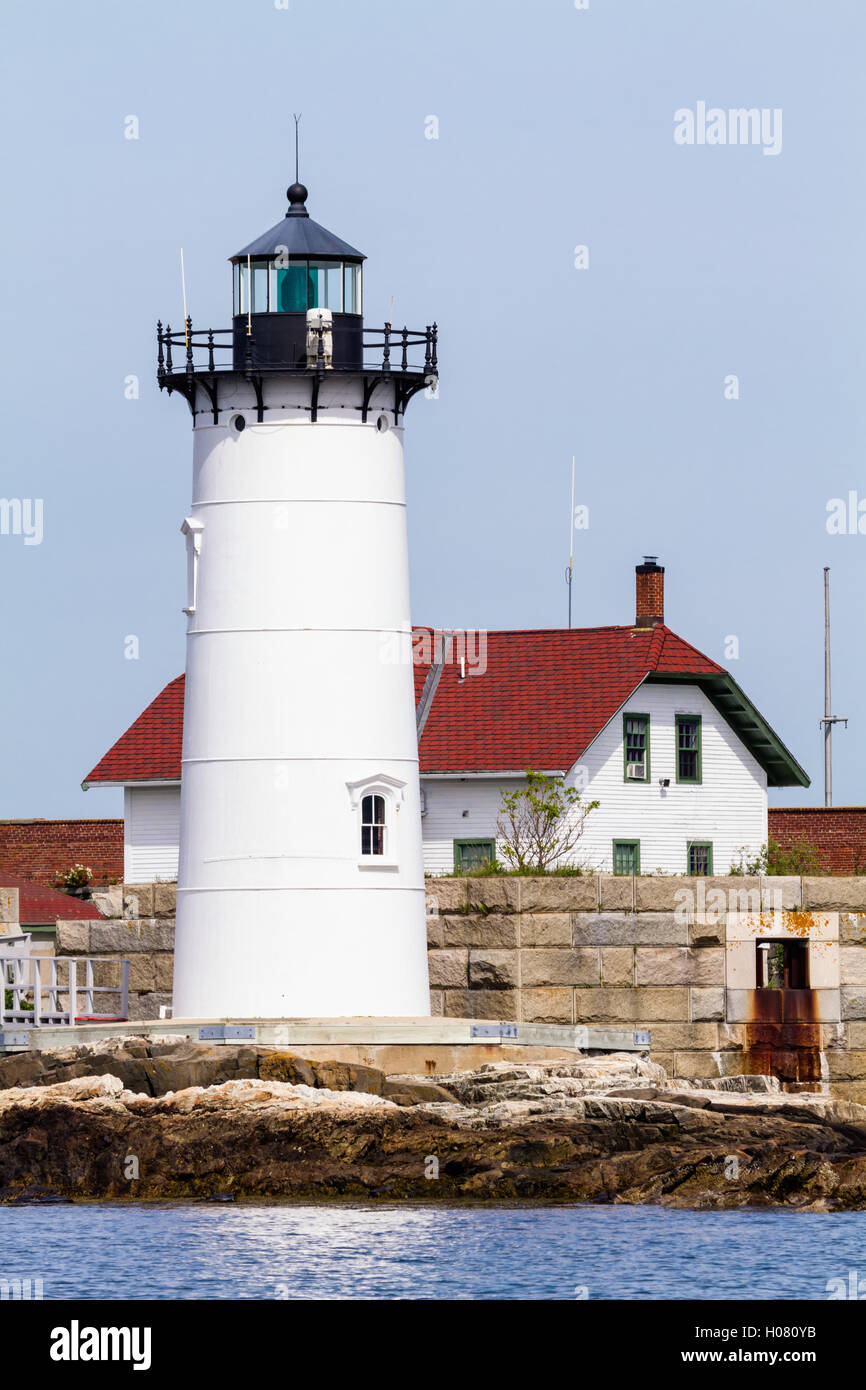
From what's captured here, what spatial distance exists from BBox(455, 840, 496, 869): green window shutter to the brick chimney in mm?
5356

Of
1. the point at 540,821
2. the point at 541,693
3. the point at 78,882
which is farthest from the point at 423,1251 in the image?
the point at 78,882

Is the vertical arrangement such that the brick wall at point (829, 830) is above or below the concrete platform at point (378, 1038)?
above

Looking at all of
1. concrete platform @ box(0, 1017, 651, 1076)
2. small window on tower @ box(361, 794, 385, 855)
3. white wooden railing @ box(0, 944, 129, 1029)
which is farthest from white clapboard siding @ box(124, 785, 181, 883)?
concrete platform @ box(0, 1017, 651, 1076)

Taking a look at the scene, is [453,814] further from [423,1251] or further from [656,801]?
[423,1251]

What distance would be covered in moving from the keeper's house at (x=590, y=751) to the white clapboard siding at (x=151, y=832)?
0.02m

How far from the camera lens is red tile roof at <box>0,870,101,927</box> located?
5028cm

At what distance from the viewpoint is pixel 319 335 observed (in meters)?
38.1

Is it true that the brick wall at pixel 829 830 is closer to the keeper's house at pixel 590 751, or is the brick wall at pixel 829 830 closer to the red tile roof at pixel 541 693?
the keeper's house at pixel 590 751

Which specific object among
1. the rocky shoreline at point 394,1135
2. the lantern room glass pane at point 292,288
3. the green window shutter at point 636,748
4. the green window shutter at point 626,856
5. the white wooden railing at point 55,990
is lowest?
the rocky shoreline at point 394,1135

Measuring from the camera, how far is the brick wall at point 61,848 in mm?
55656

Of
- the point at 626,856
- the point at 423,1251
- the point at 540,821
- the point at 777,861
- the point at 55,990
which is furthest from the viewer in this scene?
the point at 777,861

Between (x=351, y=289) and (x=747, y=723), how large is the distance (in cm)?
1234

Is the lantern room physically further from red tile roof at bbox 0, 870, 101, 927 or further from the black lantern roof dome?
red tile roof at bbox 0, 870, 101, 927

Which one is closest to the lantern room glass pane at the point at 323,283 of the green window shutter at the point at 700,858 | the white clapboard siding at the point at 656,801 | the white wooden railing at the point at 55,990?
the white wooden railing at the point at 55,990
